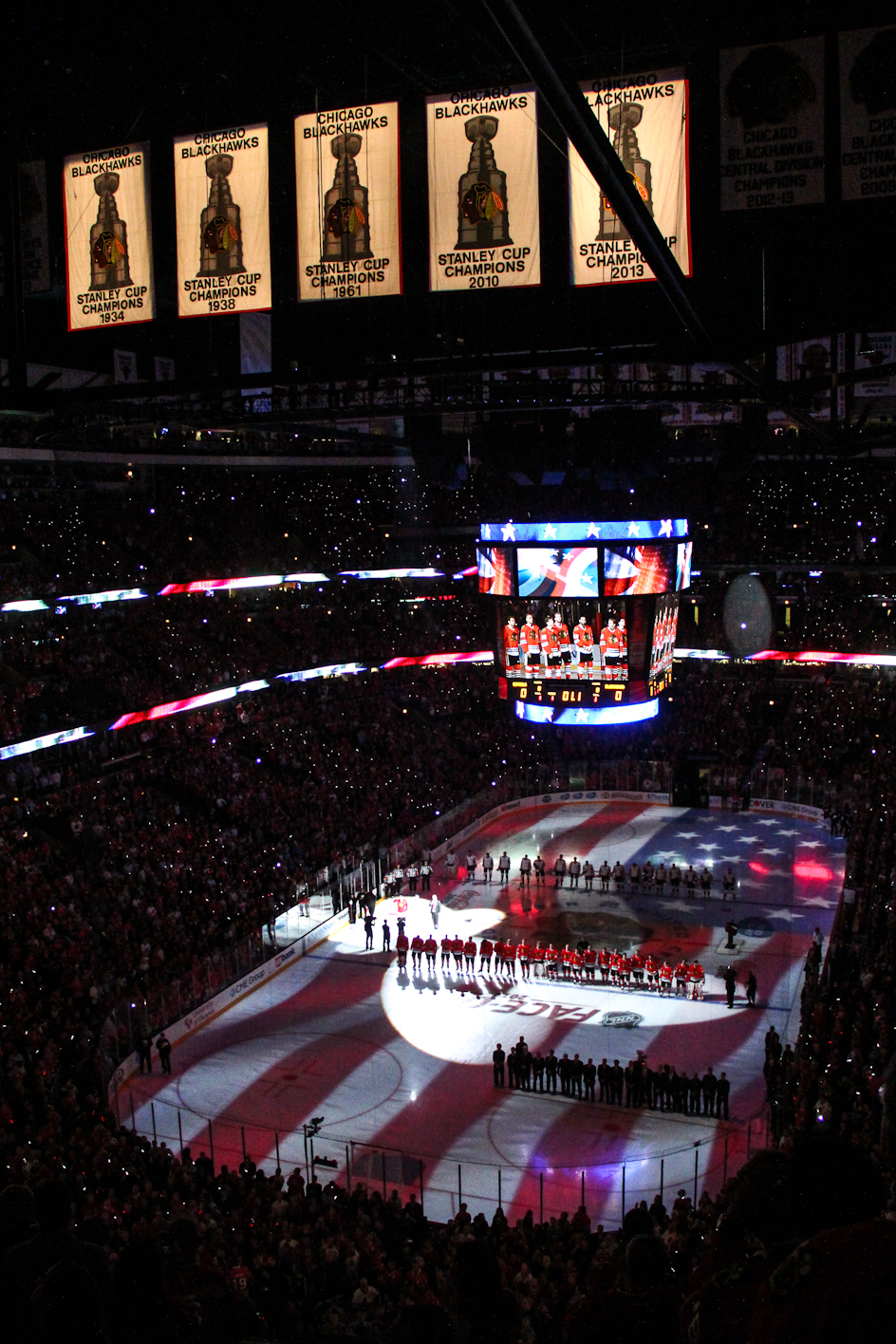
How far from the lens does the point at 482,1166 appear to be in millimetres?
15617

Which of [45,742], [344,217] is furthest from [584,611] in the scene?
[344,217]

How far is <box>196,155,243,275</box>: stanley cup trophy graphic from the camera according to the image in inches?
440

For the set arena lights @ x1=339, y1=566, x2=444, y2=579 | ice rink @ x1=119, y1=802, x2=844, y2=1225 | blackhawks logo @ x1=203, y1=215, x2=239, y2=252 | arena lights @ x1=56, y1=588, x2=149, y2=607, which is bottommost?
ice rink @ x1=119, y1=802, x2=844, y2=1225

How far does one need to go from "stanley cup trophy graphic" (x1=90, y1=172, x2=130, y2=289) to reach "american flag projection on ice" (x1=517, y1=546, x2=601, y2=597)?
12078 mm

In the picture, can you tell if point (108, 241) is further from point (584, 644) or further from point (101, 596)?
point (101, 596)

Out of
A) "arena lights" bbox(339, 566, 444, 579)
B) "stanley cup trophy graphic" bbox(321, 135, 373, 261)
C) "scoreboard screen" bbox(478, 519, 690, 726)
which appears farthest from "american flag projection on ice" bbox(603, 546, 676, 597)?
"arena lights" bbox(339, 566, 444, 579)

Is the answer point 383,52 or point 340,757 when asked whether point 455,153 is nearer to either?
point 383,52

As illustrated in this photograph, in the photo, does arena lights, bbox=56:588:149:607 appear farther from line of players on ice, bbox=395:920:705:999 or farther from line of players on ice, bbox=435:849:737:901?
line of players on ice, bbox=395:920:705:999

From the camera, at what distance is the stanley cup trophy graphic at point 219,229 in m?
11.2

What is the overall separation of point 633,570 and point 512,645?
126 inches

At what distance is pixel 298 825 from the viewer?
1121 inches

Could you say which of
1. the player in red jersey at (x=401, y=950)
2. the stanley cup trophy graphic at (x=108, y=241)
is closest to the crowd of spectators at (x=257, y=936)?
the player in red jersey at (x=401, y=950)

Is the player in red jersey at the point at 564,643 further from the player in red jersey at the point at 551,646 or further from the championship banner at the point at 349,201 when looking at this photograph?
the championship banner at the point at 349,201

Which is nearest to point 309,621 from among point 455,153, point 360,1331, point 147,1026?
point 147,1026
